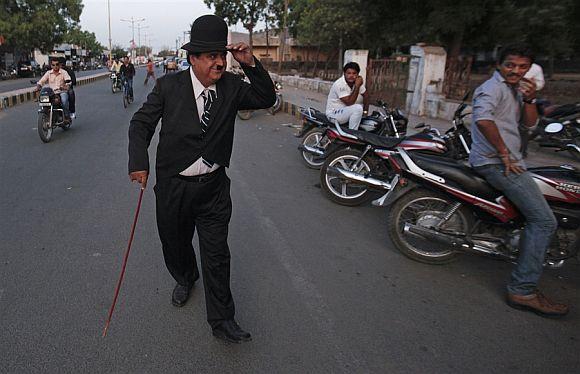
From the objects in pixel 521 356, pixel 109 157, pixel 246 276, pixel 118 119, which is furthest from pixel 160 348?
pixel 118 119

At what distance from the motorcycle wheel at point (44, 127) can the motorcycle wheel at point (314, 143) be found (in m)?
4.74

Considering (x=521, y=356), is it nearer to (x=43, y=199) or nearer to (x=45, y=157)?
(x=43, y=199)

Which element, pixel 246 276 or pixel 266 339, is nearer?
pixel 266 339

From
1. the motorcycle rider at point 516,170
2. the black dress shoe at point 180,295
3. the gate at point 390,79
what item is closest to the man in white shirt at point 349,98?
the motorcycle rider at point 516,170

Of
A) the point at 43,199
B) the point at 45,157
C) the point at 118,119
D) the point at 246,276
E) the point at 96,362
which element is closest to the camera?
the point at 96,362

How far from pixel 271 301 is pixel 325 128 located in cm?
377

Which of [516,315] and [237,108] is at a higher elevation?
[237,108]

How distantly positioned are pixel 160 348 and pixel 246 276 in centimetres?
98

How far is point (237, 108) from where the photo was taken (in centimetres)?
246

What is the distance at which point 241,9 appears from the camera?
131 ft

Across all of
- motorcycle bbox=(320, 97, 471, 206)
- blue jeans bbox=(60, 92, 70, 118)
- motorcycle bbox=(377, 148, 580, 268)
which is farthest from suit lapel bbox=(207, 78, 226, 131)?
blue jeans bbox=(60, 92, 70, 118)

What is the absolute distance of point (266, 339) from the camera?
2.59 metres

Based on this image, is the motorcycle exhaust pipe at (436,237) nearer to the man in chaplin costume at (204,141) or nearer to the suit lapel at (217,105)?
the man in chaplin costume at (204,141)

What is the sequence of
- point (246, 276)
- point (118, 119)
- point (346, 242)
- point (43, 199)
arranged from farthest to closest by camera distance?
point (118, 119), point (43, 199), point (346, 242), point (246, 276)
